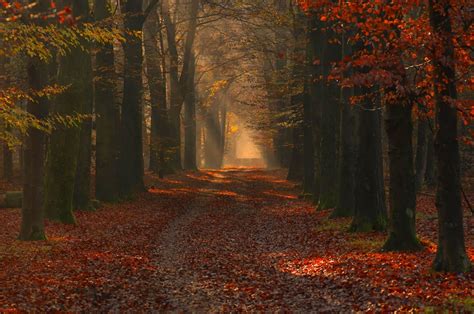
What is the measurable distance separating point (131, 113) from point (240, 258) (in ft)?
52.6

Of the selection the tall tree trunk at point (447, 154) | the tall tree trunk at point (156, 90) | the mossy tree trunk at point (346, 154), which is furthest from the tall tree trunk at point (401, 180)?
the tall tree trunk at point (156, 90)

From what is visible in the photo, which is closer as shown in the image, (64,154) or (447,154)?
(447,154)

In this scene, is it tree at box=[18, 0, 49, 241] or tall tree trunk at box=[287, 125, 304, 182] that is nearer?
tree at box=[18, 0, 49, 241]

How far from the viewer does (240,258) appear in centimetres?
1602

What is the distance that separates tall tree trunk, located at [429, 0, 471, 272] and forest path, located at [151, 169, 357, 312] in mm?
2078

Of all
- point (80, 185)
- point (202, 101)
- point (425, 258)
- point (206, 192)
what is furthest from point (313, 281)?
point (202, 101)

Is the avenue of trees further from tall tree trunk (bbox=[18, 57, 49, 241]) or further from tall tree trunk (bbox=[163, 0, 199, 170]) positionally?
tall tree trunk (bbox=[163, 0, 199, 170])

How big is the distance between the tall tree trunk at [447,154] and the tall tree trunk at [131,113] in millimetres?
19376

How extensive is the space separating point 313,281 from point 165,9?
32.1m

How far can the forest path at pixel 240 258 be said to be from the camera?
11320 millimetres

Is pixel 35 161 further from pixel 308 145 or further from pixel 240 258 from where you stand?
pixel 308 145

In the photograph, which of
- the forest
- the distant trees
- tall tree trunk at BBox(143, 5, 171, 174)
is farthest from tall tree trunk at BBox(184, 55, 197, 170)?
the distant trees

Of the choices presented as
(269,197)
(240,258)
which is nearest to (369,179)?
(240,258)

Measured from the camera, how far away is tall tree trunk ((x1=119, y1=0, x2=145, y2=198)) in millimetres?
28969
